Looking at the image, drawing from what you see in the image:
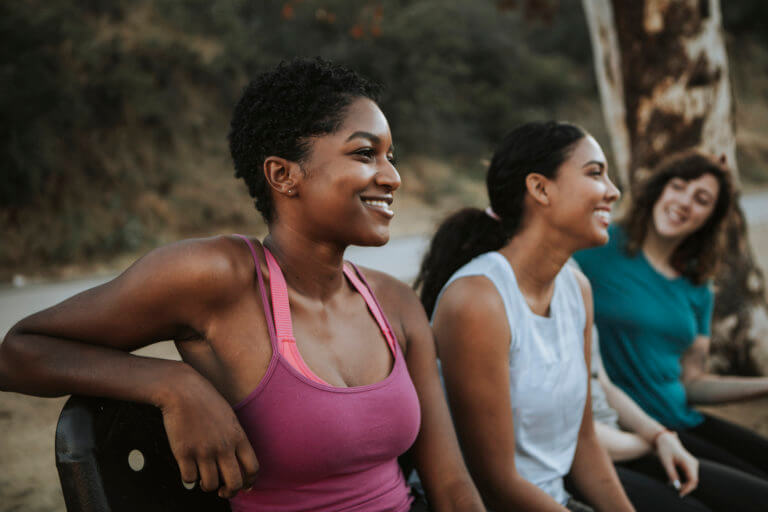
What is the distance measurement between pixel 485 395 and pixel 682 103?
345cm

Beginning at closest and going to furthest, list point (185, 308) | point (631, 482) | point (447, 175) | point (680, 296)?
1. point (185, 308)
2. point (631, 482)
3. point (680, 296)
4. point (447, 175)

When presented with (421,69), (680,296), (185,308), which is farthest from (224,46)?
(185,308)

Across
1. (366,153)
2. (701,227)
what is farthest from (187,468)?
(701,227)

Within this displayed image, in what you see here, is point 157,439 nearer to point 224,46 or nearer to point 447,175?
point 224,46

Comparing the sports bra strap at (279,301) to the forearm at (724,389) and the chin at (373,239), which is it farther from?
the forearm at (724,389)

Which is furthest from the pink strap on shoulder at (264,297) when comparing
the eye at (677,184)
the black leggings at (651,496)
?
the eye at (677,184)

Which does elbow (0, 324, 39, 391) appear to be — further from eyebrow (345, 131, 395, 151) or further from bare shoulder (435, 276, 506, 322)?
bare shoulder (435, 276, 506, 322)

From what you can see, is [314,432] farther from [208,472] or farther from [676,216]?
[676,216]

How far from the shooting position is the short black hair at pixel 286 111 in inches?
62.3

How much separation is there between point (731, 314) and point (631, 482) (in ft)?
9.75

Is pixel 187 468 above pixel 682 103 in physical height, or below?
below

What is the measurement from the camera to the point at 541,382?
2121mm

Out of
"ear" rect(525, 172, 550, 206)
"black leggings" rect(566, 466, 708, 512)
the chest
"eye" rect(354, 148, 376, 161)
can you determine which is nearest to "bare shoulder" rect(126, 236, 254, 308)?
"eye" rect(354, 148, 376, 161)

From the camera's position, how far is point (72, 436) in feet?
4.07
